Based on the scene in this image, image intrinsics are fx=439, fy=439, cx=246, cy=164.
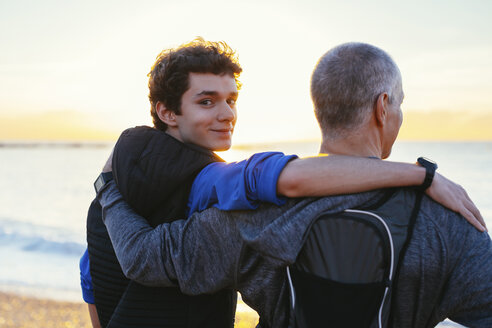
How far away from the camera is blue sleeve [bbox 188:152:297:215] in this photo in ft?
4.92

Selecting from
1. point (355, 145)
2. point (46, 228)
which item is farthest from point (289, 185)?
point (46, 228)

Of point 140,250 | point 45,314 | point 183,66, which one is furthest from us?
point 45,314

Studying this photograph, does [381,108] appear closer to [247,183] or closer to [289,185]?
[289,185]

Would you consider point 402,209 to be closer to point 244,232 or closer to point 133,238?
point 244,232

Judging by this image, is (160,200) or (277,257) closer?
(277,257)

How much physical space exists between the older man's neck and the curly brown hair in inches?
35.4

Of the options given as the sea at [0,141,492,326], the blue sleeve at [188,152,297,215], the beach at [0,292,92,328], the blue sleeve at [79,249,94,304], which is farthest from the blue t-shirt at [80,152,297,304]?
the sea at [0,141,492,326]

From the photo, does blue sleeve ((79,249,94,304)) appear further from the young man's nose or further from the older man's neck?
the older man's neck

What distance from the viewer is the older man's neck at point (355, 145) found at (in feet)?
5.23

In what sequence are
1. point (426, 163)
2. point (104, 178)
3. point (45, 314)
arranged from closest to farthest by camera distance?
point (426, 163) < point (104, 178) < point (45, 314)

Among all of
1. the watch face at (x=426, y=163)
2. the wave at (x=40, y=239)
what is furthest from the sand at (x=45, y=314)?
the watch face at (x=426, y=163)

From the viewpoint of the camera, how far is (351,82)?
5.00 feet

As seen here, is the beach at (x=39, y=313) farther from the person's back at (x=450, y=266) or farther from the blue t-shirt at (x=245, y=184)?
the person's back at (x=450, y=266)

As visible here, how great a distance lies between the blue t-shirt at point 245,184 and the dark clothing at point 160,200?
0.15 m
